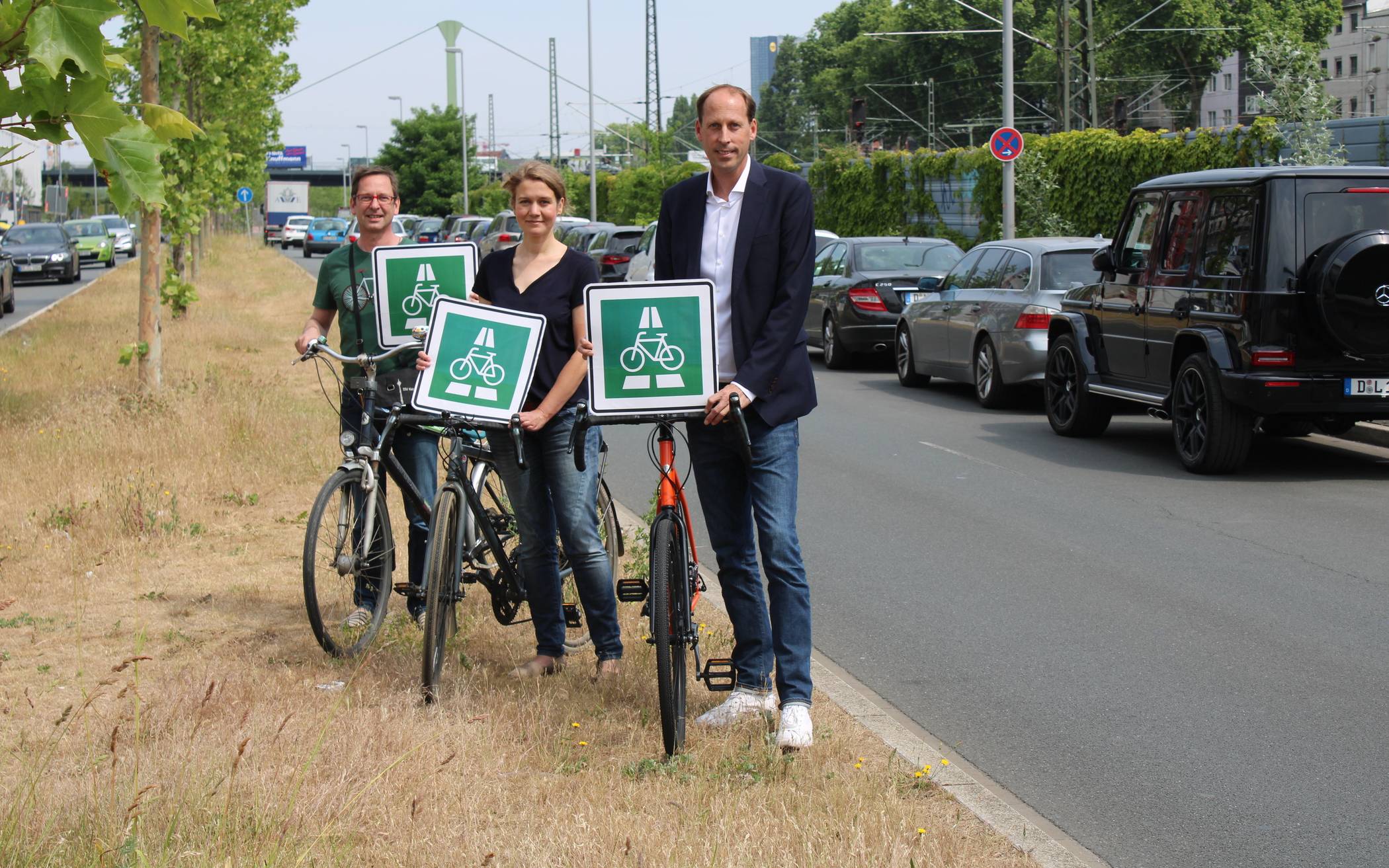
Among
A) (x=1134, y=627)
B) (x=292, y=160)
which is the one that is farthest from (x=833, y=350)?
(x=292, y=160)

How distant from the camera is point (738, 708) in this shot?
525 centimetres

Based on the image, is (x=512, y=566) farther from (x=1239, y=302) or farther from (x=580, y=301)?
(x=1239, y=302)

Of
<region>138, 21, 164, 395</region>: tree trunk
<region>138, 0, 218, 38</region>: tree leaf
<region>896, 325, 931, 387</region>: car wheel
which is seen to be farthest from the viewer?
<region>896, 325, 931, 387</region>: car wheel

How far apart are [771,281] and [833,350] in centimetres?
1544

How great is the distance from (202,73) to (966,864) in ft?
74.3

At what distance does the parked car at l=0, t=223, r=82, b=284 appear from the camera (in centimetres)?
4500

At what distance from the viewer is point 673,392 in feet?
16.3

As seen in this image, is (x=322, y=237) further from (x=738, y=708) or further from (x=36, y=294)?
(x=738, y=708)

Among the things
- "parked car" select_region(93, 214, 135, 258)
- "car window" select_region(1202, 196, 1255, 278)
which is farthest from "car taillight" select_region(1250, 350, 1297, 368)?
"parked car" select_region(93, 214, 135, 258)

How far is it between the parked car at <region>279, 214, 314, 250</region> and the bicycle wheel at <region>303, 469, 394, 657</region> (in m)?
77.6

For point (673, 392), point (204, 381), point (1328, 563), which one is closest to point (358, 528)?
point (673, 392)

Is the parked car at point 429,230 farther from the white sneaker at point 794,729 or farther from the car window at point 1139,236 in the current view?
the white sneaker at point 794,729

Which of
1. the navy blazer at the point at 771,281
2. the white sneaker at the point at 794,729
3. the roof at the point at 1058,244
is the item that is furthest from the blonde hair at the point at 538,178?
the roof at the point at 1058,244

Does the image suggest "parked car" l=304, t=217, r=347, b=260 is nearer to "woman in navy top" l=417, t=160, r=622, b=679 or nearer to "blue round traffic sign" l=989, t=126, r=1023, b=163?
"blue round traffic sign" l=989, t=126, r=1023, b=163
